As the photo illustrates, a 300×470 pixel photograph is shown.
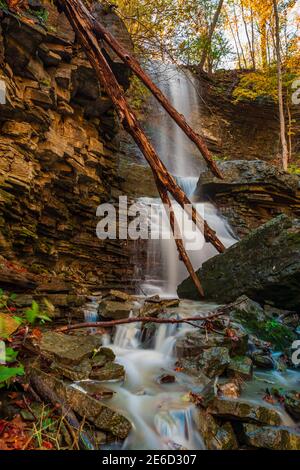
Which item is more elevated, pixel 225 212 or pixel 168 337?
pixel 225 212

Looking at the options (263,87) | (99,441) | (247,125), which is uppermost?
(263,87)

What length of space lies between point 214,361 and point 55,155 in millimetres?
5170

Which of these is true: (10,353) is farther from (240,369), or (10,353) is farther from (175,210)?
(175,210)

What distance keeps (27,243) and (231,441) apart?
5.13 metres

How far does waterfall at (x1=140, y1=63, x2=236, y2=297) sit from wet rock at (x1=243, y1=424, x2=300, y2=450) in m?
5.22

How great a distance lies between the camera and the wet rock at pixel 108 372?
10.0 ft

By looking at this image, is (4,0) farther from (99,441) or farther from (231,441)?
(231,441)

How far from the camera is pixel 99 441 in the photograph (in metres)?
2.04

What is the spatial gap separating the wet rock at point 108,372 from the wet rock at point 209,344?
90 cm

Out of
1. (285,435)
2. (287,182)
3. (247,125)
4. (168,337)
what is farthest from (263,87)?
(285,435)

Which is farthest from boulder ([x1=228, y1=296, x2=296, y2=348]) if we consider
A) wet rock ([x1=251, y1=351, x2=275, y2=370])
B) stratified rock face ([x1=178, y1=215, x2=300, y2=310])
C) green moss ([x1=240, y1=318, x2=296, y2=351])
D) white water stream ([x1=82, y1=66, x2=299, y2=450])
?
white water stream ([x1=82, y1=66, x2=299, y2=450])

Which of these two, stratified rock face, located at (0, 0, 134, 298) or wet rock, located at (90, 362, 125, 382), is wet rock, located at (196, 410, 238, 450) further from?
stratified rock face, located at (0, 0, 134, 298)

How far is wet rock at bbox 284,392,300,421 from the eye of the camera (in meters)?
2.62

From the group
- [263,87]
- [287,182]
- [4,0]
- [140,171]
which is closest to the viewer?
[4,0]
